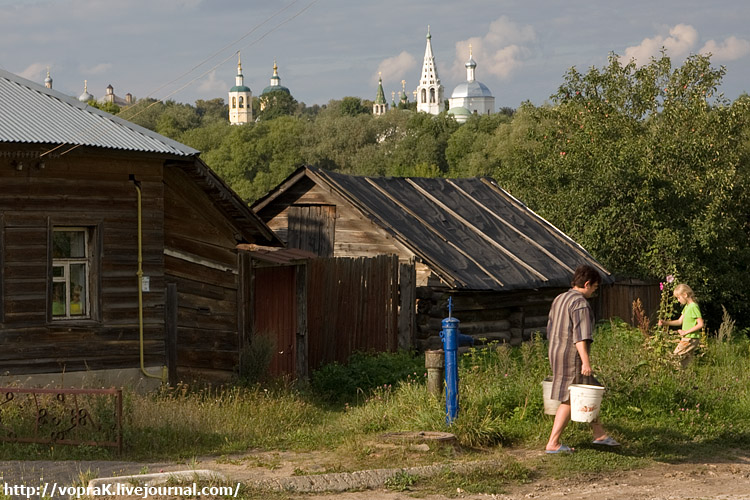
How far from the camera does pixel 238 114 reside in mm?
199375

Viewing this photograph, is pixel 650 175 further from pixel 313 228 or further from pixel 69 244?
pixel 69 244

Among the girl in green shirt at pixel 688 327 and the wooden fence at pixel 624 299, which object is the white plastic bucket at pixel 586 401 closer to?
the girl in green shirt at pixel 688 327

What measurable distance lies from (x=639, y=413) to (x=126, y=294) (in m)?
6.57


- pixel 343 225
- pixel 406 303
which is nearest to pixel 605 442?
pixel 406 303

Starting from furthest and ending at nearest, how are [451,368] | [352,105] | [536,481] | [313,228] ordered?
1. [352,105]
2. [313,228]
3. [451,368]
4. [536,481]

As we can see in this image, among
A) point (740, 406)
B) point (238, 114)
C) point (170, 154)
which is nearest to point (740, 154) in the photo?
point (740, 406)

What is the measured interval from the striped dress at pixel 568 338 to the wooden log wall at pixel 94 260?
20.0 feet

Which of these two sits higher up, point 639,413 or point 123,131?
point 123,131

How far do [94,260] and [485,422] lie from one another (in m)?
5.81

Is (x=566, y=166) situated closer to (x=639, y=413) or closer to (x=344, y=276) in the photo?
(x=344, y=276)

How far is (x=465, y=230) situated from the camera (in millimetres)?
20109

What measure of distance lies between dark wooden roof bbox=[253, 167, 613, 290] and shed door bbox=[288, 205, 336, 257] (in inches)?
24.1

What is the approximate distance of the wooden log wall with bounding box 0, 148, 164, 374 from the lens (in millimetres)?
12016

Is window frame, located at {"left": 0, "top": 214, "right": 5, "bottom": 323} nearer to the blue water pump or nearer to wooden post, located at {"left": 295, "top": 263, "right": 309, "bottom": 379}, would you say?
wooden post, located at {"left": 295, "top": 263, "right": 309, "bottom": 379}
